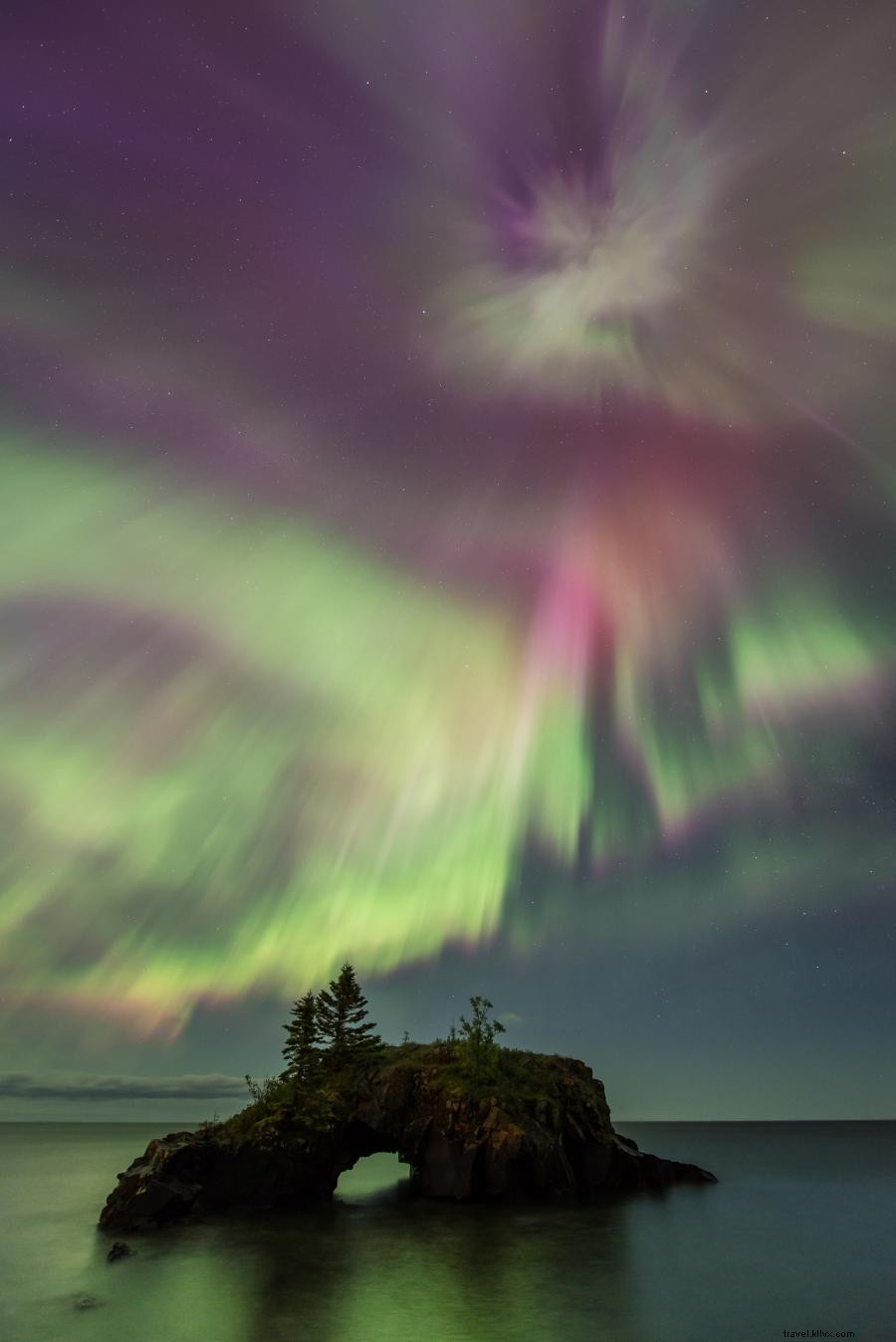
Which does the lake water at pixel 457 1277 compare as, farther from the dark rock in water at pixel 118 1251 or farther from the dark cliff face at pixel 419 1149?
the dark cliff face at pixel 419 1149

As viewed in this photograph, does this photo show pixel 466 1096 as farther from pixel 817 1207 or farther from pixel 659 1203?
pixel 817 1207

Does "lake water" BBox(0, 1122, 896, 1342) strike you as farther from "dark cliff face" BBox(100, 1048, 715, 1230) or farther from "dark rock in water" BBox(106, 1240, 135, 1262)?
"dark cliff face" BBox(100, 1048, 715, 1230)

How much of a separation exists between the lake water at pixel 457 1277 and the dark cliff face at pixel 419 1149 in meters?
3.61

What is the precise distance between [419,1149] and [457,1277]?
30.5 m

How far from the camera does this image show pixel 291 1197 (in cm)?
7369

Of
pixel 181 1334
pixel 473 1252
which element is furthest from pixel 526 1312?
pixel 181 1334

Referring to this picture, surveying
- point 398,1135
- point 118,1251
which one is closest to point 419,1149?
point 398,1135

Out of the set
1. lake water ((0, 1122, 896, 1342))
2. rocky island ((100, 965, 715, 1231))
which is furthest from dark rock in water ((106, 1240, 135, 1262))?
rocky island ((100, 965, 715, 1231))

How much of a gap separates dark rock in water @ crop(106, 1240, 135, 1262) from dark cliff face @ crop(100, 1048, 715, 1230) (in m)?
5.79

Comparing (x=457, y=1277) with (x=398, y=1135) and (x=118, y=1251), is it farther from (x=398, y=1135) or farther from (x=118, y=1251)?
(x=398, y=1135)

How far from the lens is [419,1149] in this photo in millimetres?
78625

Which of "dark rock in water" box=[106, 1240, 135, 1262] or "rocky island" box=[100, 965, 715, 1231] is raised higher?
"rocky island" box=[100, 965, 715, 1231]

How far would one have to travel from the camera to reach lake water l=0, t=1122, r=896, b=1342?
41656 millimetres

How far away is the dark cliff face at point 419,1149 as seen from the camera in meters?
68.0
